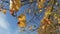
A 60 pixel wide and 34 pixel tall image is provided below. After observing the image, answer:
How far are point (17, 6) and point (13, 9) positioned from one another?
0.37 feet

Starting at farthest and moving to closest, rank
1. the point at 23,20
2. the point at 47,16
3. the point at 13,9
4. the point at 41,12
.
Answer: the point at 41,12, the point at 47,16, the point at 23,20, the point at 13,9

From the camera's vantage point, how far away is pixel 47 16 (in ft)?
16.2

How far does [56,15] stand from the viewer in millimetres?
5285

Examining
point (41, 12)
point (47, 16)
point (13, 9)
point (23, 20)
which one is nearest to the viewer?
point (13, 9)

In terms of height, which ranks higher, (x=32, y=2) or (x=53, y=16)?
(x=32, y=2)

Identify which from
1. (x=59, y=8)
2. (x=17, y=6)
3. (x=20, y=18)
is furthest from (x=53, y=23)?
(x=17, y=6)

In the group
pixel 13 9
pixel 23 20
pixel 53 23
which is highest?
pixel 13 9

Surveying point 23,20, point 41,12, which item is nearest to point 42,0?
point 23,20

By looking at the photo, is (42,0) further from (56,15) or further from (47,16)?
(56,15)

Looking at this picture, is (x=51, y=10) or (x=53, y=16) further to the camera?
(x=53, y=16)

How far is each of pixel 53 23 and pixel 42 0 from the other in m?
1.25

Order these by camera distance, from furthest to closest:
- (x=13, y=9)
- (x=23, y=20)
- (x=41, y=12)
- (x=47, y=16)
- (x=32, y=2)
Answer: (x=41, y=12)
(x=32, y=2)
(x=47, y=16)
(x=23, y=20)
(x=13, y=9)

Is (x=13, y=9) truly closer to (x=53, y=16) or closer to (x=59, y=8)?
(x=53, y=16)

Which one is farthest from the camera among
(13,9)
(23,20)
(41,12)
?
(41,12)
